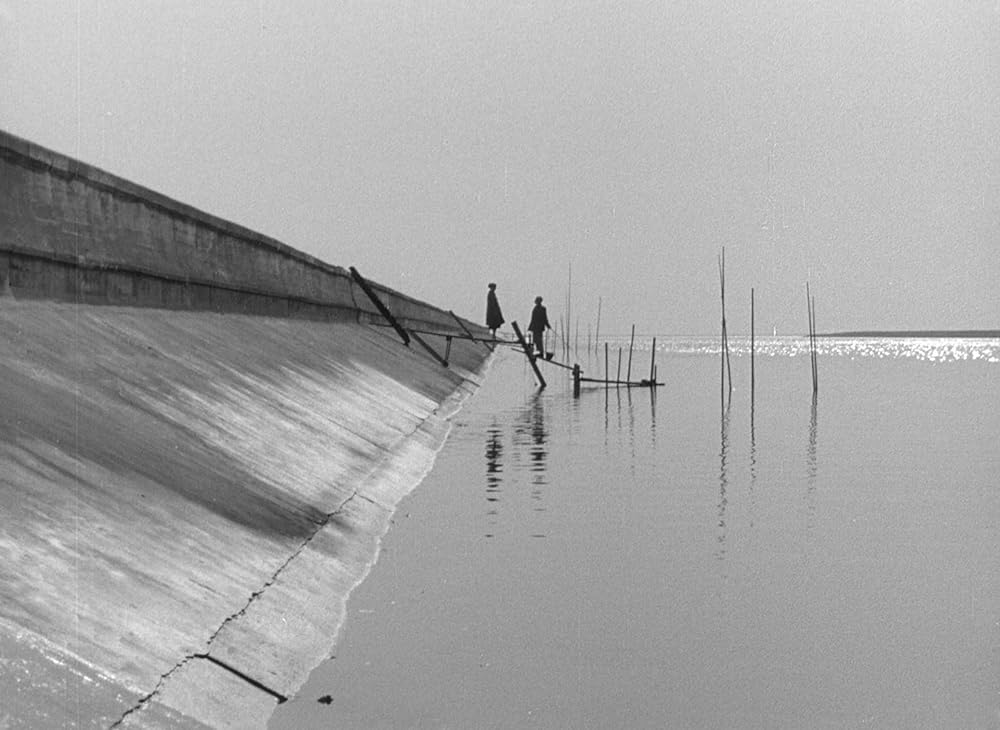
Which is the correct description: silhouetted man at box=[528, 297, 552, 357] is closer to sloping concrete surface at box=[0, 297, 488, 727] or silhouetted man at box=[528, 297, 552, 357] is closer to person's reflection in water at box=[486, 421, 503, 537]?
person's reflection in water at box=[486, 421, 503, 537]

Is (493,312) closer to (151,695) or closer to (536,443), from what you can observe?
(536,443)

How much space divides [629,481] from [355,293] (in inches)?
732

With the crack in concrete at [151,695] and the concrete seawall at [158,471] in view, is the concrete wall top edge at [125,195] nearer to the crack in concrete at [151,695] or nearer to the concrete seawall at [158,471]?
the concrete seawall at [158,471]

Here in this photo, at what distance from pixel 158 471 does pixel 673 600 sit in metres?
3.93

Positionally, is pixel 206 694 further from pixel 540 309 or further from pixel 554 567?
pixel 540 309

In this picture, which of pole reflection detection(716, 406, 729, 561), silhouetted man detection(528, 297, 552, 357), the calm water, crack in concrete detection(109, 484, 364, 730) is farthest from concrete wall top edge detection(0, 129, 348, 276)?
silhouetted man detection(528, 297, 552, 357)

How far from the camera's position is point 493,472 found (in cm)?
1839

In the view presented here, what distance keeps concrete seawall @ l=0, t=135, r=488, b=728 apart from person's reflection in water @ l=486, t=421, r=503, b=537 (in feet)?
3.45

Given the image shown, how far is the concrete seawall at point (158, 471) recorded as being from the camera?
18.3 feet

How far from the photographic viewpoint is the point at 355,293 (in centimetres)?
3569

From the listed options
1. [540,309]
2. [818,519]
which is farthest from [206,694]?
[540,309]

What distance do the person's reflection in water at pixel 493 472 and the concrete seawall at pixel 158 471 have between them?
3.45 ft

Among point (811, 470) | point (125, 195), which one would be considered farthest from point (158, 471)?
point (811, 470)

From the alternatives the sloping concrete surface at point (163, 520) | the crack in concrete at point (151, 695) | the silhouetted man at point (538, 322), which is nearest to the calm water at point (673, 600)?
the sloping concrete surface at point (163, 520)
